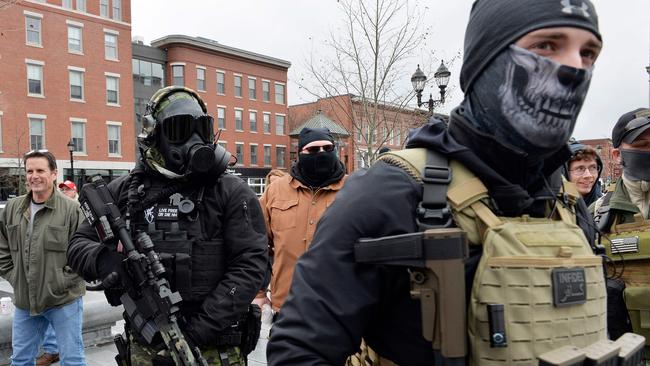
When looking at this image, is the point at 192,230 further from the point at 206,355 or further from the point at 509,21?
the point at 509,21

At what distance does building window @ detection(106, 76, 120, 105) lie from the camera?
31.4 m

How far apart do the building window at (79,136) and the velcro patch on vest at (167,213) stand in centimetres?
3058

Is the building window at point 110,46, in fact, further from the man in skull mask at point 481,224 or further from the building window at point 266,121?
the man in skull mask at point 481,224

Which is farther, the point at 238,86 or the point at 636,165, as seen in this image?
the point at 238,86

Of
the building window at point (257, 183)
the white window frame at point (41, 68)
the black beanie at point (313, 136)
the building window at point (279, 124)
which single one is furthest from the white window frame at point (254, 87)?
the black beanie at point (313, 136)

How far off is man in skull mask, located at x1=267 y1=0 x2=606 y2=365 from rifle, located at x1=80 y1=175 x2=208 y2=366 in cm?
158

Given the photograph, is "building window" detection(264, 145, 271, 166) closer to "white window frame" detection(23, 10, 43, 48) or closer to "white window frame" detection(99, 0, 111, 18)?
"white window frame" detection(99, 0, 111, 18)

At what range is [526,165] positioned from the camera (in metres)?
1.42

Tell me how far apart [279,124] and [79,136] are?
17923 mm

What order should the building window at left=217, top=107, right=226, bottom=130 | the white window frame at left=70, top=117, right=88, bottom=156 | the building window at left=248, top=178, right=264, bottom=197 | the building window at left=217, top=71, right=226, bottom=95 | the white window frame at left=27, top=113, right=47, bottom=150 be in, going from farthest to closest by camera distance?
the building window at left=248, top=178, right=264, bottom=197, the building window at left=217, top=71, right=226, bottom=95, the building window at left=217, top=107, right=226, bottom=130, the white window frame at left=70, top=117, right=88, bottom=156, the white window frame at left=27, top=113, right=47, bottom=150

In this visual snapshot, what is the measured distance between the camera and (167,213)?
296cm

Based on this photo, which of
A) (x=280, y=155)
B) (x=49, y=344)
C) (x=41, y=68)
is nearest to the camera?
(x=49, y=344)

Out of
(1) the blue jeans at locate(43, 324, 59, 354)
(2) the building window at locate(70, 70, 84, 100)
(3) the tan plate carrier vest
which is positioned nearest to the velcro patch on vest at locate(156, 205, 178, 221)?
(3) the tan plate carrier vest

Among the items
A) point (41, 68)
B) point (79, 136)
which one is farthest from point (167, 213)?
point (79, 136)
